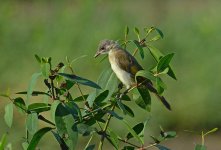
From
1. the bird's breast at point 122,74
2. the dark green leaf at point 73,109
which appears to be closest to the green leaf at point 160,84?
the dark green leaf at point 73,109

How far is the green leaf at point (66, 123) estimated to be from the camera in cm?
244

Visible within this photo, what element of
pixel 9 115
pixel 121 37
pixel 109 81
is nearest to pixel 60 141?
pixel 9 115

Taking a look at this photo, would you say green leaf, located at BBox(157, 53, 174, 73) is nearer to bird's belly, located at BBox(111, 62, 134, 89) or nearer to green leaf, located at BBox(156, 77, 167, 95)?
green leaf, located at BBox(156, 77, 167, 95)

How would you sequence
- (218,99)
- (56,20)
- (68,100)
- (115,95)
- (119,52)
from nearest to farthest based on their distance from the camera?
(68,100), (115,95), (119,52), (218,99), (56,20)

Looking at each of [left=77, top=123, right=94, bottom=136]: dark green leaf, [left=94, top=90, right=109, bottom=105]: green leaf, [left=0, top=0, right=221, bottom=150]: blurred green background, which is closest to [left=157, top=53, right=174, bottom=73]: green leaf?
[left=94, top=90, right=109, bottom=105]: green leaf

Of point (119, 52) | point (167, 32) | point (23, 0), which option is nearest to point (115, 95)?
point (119, 52)

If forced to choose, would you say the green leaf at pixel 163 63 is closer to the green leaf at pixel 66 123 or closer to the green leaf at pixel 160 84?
the green leaf at pixel 160 84

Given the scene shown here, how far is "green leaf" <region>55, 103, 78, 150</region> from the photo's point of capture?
2439 mm

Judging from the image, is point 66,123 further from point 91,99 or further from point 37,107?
point 91,99

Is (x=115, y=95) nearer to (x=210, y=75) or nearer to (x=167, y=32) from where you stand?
(x=210, y=75)

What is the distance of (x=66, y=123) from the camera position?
2438mm

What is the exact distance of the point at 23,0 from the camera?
65.6ft

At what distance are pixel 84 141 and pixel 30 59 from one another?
2.10 m

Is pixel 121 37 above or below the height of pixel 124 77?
above
